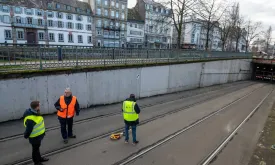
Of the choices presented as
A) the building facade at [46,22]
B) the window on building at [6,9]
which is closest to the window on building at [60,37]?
the building facade at [46,22]

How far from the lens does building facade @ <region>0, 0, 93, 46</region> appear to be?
117 ft

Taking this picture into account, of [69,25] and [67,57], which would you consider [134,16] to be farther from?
[67,57]

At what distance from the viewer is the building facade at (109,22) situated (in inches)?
1830

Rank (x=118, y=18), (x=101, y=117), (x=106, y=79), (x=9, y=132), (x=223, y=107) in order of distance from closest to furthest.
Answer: (x=9, y=132), (x=101, y=117), (x=106, y=79), (x=223, y=107), (x=118, y=18)

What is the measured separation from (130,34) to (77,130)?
48.9 m

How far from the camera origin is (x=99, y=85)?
36.3ft

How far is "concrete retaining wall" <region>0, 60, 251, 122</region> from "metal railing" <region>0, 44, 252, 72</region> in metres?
0.64

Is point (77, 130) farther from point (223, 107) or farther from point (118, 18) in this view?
point (118, 18)

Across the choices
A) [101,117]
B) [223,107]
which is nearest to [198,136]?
[101,117]

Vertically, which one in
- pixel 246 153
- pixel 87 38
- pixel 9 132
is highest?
pixel 87 38

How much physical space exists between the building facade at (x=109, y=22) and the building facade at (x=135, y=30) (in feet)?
5.58

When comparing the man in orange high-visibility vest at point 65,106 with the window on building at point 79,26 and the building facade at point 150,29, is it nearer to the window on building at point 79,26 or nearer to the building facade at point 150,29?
the window on building at point 79,26

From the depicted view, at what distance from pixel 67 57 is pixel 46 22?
35969mm

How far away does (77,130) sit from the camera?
24.5 feet
